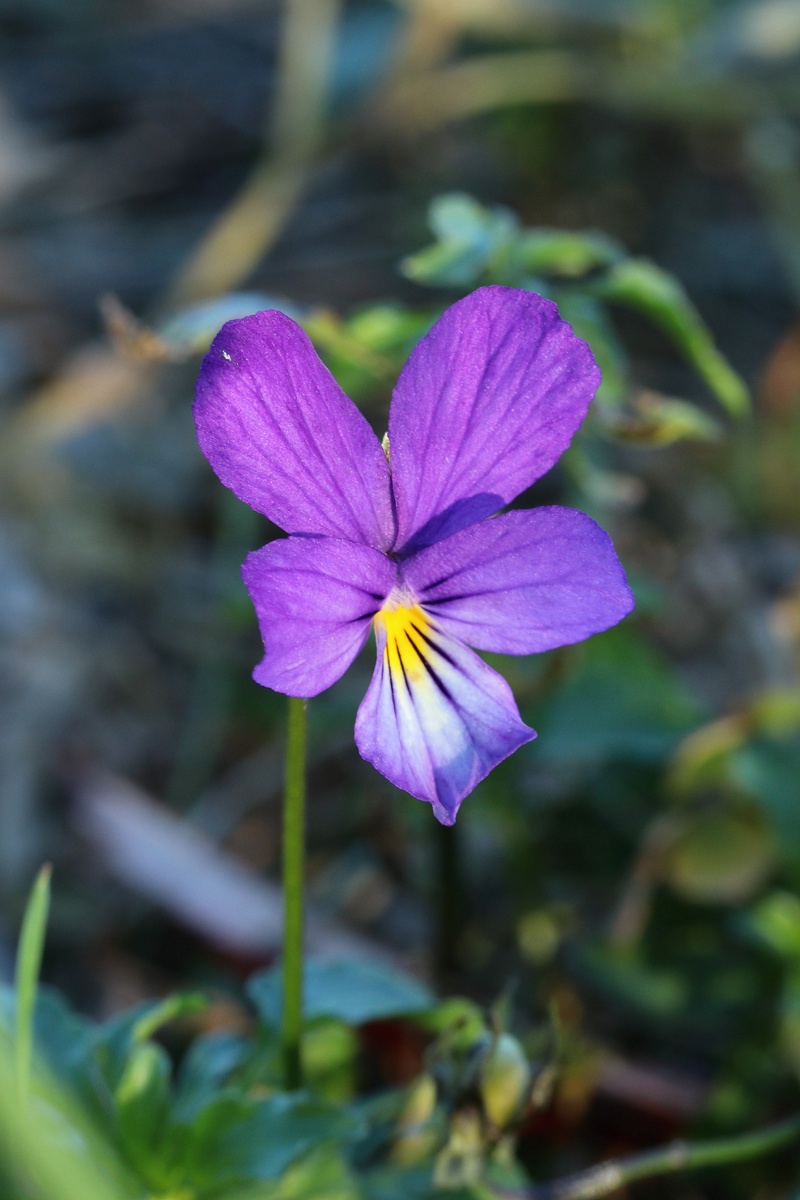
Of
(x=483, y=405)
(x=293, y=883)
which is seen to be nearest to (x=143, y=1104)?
(x=293, y=883)

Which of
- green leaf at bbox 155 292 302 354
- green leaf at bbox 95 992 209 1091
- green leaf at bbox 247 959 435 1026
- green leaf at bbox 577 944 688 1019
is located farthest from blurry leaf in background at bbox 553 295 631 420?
green leaf at bbox 577 944 688 1019

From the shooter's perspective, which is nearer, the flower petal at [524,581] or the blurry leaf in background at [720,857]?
the flower petal at [524,581]

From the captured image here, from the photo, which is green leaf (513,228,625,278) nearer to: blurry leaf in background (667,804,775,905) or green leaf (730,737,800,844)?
green leaf (730,737,800,844)

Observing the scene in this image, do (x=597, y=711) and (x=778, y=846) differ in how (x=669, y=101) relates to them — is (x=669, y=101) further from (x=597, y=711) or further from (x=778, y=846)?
(x=778, y=846)

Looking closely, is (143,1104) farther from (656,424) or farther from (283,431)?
(656,424)

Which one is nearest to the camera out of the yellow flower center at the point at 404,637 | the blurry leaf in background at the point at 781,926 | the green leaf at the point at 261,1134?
the yellow flower center at the point at 404,637

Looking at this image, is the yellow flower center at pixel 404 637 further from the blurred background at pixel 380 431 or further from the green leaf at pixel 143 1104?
the green leaf at pixel 143 1104

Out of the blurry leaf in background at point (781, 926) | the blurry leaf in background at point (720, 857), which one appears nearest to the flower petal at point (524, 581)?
the blurry leaf in background at point (781, 926)
